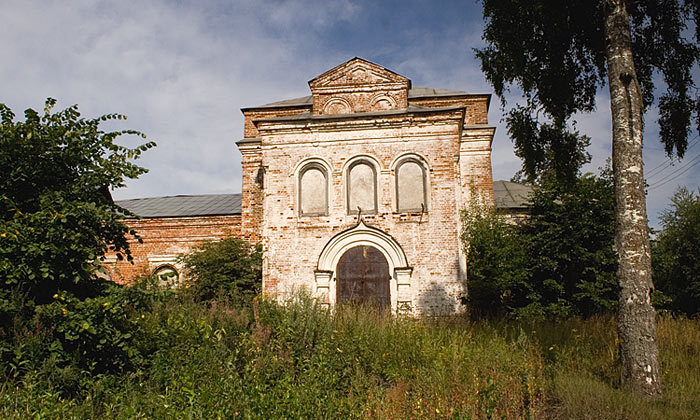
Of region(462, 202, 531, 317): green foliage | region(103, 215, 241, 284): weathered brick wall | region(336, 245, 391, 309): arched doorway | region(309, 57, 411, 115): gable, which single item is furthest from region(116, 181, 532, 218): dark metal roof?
region(336, 245, 391, 309): arched doorway

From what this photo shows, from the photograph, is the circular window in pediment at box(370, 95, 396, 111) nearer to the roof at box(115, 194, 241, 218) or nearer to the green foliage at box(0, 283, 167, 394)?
the roof at box(115, 194, 241, 218)

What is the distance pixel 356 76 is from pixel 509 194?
8.90 metres

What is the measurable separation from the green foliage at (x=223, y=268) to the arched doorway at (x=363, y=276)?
10.9ft

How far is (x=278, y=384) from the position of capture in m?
6.56

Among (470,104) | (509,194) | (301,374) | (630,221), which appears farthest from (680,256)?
(301,374)

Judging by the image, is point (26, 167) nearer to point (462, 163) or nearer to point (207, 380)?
point (207, 380)

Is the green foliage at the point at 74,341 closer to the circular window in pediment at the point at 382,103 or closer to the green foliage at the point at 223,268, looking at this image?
the green foliage at the point at 223,268

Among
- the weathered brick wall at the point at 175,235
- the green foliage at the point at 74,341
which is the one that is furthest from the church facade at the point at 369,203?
the green foliage at the point at 74,341

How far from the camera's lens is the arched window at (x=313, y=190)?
48.2ft

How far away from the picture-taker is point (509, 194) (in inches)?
836

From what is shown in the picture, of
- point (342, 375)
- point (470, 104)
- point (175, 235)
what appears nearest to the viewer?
point (342, 375)

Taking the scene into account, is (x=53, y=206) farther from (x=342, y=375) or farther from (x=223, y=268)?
(x=223, y=268)

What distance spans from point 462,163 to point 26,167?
14.9m

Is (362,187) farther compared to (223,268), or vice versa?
(223,268)
